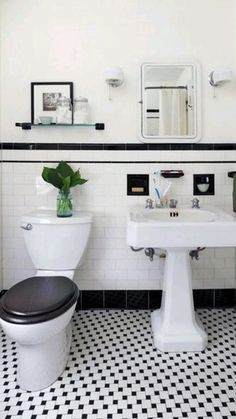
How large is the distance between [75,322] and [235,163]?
150cm

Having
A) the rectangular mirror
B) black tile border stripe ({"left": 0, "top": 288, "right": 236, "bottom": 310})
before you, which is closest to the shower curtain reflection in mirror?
the rectangular mirror

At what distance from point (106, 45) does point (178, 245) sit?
1424 millimetres

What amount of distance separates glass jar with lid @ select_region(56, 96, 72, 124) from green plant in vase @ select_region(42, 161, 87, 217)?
0.28 metres

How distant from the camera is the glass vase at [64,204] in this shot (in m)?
1.81

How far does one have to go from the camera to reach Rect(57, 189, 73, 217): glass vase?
5.95ft

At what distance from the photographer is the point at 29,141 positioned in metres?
2.01

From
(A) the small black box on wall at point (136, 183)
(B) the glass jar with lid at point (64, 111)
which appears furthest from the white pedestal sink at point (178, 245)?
(B) the glass jar with lid at point (64, 111)

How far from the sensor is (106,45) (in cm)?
199

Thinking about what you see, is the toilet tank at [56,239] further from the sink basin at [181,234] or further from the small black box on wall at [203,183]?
the small black box on wall at [203,183]

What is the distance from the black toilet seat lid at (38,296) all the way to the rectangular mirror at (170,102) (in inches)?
43.0

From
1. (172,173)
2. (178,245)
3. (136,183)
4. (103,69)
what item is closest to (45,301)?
(178,245)

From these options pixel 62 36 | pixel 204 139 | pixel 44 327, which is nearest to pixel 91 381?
pixel 44 327

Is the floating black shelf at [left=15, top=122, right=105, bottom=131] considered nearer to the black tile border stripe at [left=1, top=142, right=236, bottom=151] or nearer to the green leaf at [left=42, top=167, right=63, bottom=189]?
the black tile border stripe at [left=1, top=142, right=236, bottom=151]

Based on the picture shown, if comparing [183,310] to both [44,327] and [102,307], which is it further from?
[44,327]
